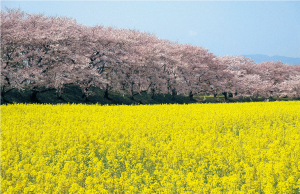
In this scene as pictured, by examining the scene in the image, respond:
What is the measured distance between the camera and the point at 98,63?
40.4 meters

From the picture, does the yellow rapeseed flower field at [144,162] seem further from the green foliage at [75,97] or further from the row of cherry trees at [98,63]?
the green foliage at [75,97]

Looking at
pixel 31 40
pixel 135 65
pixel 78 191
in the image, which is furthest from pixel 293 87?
pixel 78 191

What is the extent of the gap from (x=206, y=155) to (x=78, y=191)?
4.85 meters

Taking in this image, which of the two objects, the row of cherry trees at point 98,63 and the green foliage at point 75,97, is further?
the green foliage at point 75,97

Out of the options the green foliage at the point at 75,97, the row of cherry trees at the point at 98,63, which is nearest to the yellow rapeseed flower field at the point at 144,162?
the row of cherry trees at the point at 98,63

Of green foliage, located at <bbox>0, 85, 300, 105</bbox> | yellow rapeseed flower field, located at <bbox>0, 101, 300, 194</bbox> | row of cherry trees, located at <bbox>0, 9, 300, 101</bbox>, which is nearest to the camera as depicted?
yellow rapeseed flower field, located at <bbox>0, 101, 300, 194</bbox>

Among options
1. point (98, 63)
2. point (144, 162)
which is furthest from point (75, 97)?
point (144, 162)

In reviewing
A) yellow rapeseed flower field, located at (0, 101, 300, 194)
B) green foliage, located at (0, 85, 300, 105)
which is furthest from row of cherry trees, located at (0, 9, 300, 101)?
yellow rapeseed flower field, located at (0, 101, 300, 194)

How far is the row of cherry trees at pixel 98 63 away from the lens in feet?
101

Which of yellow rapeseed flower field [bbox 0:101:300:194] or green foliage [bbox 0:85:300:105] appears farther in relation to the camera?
green foliage [bbox 0:85:300:105]

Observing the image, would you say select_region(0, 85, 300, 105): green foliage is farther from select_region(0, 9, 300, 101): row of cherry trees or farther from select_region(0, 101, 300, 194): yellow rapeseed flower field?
select_region(0, 101, 300, 194): yellow rapeseed flower field

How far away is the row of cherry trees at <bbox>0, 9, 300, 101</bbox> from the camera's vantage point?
3078cm

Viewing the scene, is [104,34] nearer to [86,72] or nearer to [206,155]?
[86,72]

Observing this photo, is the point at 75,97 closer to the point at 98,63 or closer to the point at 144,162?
the point at 98,63
